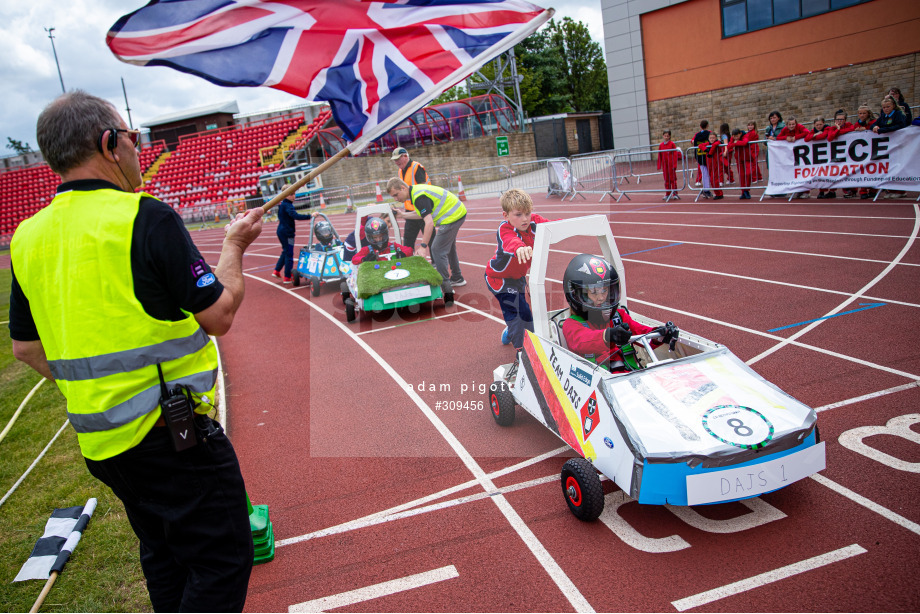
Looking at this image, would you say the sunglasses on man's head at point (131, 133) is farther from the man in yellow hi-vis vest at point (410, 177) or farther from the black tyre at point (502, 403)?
the man in yellow hi-vis vest at point (410, 177)

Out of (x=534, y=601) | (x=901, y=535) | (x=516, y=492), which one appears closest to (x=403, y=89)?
(x=516, y=492)

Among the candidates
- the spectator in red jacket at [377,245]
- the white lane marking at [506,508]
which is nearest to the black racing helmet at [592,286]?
the white lane marking at [506,508]

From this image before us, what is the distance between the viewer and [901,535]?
10.9 feet

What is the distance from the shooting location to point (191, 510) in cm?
226

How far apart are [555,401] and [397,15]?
2886mm

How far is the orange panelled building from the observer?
19.1 meters

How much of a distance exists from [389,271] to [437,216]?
4.53ft

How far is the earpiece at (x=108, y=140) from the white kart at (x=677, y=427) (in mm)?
2947

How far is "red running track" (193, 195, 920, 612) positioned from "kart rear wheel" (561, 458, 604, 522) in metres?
0.12

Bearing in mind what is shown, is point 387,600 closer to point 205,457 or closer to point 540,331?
point 205,457

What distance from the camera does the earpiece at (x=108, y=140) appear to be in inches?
86.1

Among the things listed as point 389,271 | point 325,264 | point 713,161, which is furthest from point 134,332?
point 713,161

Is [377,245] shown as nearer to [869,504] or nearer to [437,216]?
[437,216]

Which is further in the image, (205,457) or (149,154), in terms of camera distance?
(149,154)
